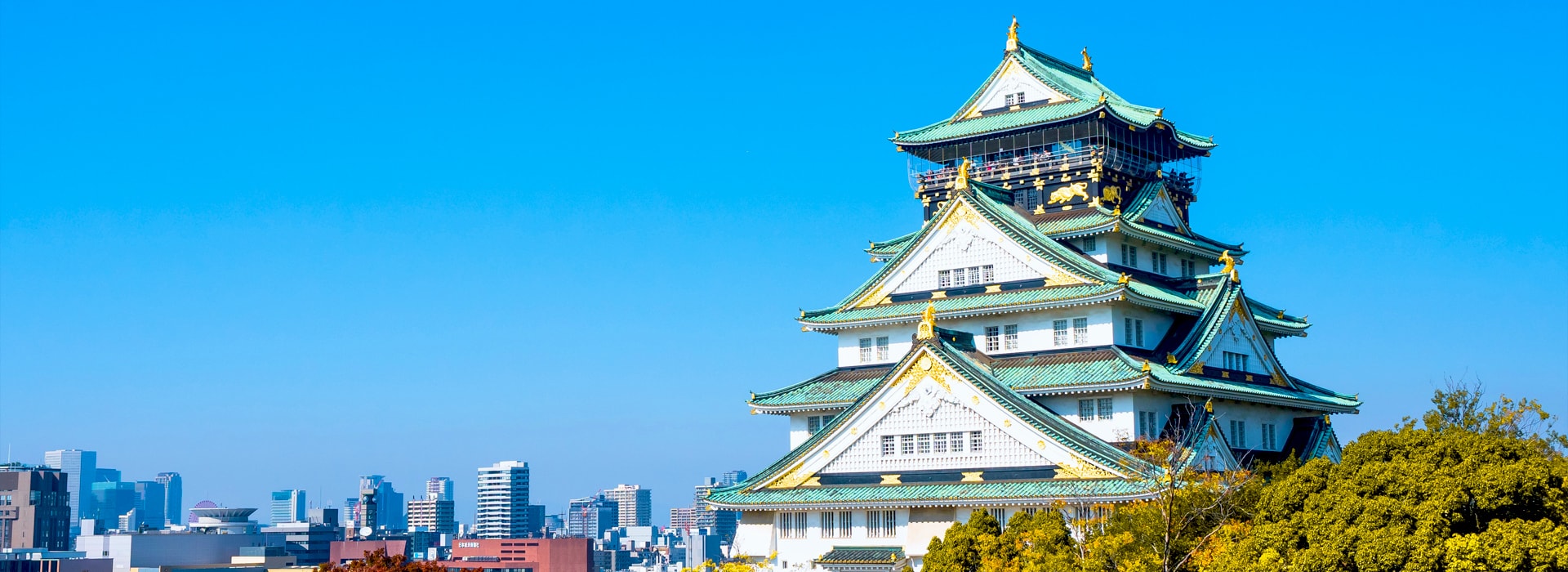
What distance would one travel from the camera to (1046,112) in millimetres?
74750

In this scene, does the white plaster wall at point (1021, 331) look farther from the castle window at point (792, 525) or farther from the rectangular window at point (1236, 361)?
the castle window at point (792, 525)

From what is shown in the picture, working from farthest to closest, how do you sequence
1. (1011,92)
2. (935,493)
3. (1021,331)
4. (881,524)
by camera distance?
(1011,92), (1021,331), (881,524), (935,493)

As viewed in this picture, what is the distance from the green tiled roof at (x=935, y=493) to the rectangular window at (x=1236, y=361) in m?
12.2

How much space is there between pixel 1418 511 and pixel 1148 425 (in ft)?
65.8

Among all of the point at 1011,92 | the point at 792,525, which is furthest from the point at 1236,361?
the point at 792,525

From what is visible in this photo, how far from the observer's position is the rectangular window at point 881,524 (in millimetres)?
64625

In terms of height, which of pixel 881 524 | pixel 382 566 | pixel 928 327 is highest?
pixel 928 327

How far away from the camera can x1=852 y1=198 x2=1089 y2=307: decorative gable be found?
226 feet

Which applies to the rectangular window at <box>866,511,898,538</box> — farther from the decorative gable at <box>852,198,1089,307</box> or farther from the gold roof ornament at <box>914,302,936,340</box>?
the decorative gable at <box>852,198,1089,307</box>

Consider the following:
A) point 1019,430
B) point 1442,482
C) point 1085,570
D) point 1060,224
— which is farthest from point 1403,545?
point 1060,224

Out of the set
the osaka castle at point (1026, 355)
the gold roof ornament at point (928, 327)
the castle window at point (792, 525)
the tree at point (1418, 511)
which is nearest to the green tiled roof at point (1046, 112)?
the osaka castle at point (1026, 355)

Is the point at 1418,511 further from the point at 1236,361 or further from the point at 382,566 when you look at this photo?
the point at 382,566

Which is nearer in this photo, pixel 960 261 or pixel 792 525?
pixel 792 525

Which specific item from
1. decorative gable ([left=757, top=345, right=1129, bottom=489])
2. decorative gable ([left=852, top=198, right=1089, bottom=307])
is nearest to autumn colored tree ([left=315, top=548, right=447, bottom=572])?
decorative gable ([left=757, top=345, right=1129, bottom=489])
